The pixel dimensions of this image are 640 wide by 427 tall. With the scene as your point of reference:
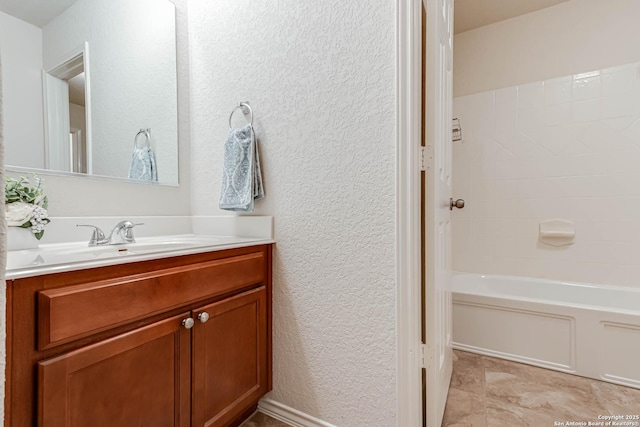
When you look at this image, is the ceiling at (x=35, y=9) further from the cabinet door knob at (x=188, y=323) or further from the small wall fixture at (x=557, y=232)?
the small wall fixture at (x=557, y=232)

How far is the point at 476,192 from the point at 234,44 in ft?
6.80

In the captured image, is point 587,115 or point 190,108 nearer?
point 190,108

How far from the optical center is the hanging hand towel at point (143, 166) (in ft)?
4.84

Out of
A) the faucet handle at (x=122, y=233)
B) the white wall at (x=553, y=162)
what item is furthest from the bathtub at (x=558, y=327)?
the faucet handle at (x=122, y=233)

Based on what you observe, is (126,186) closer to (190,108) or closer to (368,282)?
(190,108)

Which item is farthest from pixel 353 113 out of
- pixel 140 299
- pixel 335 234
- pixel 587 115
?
pixel 587 115

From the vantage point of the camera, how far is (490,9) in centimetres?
230

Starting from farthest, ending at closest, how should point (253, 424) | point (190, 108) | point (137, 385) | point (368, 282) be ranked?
point (190, 108) → point (253, 424) → point (368, 282) → point (137, 385)

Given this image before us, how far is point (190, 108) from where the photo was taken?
1.70 metres

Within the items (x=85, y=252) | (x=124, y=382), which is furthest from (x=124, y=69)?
(x=124, y=382)

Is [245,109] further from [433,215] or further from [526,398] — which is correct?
[526,398]

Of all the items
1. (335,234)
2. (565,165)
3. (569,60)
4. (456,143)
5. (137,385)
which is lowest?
(137,385)

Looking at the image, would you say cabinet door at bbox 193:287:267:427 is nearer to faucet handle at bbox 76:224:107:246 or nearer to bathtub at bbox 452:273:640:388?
faucet handle at bbox 76:224:107:246

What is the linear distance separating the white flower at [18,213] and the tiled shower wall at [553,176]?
8.64ft
